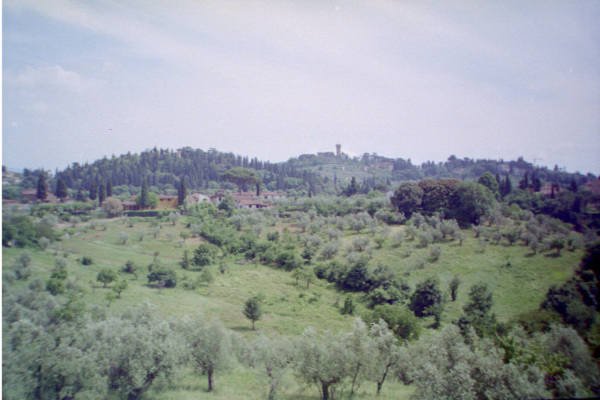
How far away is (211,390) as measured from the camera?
750cm

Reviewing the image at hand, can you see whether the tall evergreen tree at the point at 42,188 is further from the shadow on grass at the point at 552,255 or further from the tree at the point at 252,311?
the shadow on grass at the point at 552,255

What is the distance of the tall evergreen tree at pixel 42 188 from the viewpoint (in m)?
A: 8.55

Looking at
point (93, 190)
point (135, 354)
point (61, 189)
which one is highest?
point (61, 189)

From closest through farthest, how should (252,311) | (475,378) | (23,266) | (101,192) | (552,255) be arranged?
(475,378) < (23,266) < (252,311) < (552,255) < (101,192)

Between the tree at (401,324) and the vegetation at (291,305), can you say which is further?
the tree at (401,324)

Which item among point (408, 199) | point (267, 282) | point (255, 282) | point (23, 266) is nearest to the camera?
point (23, 266)

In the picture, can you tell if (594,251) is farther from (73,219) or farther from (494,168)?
(494,168)

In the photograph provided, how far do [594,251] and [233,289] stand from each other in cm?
1252

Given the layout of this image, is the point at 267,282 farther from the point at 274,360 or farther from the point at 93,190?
the point at 274,360

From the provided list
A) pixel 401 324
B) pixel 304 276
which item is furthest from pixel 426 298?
pixel 304 276

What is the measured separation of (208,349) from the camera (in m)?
7.77

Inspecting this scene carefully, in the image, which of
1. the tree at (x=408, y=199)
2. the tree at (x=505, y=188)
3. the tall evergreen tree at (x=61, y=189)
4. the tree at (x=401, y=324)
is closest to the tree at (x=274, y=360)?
the tree at (x=401, y=324)

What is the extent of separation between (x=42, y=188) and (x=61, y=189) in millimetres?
2037

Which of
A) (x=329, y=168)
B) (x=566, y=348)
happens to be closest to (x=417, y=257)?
(x=566, y=348)
